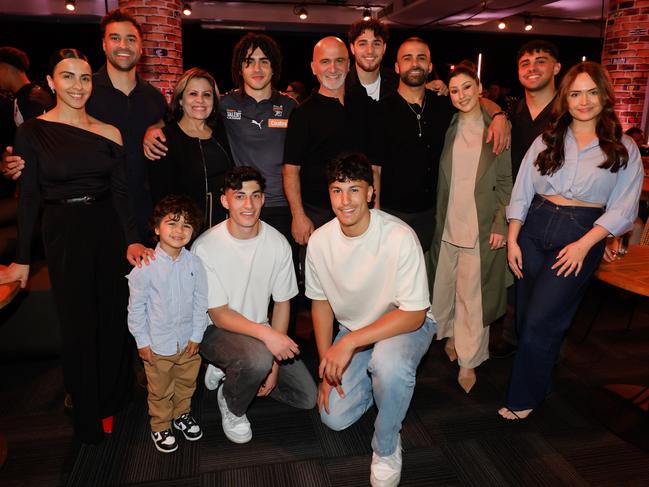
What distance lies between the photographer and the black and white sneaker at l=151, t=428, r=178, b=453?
237cm

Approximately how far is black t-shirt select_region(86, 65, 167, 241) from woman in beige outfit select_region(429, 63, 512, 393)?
5.43 ft

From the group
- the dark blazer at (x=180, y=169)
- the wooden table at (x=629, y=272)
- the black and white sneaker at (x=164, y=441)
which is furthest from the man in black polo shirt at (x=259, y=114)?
the wooden table at (x=629, y=272)

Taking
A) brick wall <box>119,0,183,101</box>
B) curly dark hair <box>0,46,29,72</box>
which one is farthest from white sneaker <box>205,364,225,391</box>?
brick wall <box>119,0,183,101</box>

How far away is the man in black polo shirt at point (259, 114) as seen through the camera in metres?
2.85

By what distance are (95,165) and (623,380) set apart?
3.16 metres

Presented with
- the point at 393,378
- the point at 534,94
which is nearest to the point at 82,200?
the point at 393,378

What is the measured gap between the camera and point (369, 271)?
2311 millimetres

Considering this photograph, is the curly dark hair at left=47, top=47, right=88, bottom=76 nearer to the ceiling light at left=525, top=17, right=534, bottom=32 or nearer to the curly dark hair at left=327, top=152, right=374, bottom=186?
the curly dark hair at left=327, top=152, right=374, bottom=186

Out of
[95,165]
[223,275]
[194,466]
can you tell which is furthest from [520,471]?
[95,165]

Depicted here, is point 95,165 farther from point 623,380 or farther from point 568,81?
point 623,380

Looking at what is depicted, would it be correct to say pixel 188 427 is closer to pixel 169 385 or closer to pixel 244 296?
pixel 169 385

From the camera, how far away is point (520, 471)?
2.28 metres

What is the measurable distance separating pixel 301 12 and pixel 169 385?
10.3 metres

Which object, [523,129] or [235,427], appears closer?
[235,427]
